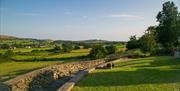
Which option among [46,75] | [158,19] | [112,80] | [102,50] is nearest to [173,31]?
[158,19]

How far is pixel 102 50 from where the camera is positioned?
52500 mm

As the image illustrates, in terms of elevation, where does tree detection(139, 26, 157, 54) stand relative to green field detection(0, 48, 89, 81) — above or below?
above

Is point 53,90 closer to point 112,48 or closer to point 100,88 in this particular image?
point 100,88

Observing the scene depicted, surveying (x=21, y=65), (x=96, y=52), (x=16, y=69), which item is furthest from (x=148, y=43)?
(x=21, y=65)

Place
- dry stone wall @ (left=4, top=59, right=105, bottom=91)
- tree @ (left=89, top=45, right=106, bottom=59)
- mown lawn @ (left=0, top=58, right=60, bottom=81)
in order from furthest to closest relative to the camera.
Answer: tree @ (left=89, top=45, right=106, bottom=59), mown lawn @ (left=0, top=58, right=60, bottom=81), dry stone wall @ (left=4, top=59, right=105, bottom=91)

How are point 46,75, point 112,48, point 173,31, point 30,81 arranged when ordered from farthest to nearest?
point 112,48 < point 173,31 < point 46,75 < point 30,81

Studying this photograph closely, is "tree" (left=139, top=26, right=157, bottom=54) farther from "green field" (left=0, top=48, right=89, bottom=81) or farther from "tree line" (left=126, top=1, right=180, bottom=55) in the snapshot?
"green field" (left=0, top=48, right=89, bottom=81)

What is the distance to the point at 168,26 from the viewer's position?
4762cm

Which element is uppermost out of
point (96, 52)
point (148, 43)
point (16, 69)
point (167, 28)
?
point (167, 28)

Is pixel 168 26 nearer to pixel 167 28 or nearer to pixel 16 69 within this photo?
pixel 167 28

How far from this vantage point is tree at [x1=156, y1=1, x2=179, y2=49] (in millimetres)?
46812

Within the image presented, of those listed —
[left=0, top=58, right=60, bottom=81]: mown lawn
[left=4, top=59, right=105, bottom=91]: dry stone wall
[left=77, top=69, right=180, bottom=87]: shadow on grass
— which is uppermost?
[left=77, top=69, right=180, bottom=87]: shadow on grass

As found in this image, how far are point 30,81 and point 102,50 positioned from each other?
104 feet

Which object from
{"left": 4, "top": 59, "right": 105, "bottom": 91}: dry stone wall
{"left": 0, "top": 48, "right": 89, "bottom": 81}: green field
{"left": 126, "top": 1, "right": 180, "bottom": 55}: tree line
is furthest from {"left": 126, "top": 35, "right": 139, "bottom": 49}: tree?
{"left": 4, "top": 59, "right": 105, "bottom": 91}: dry stone wall
